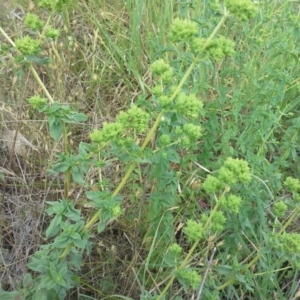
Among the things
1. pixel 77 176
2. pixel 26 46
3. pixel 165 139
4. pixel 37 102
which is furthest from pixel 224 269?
pixel 26 46

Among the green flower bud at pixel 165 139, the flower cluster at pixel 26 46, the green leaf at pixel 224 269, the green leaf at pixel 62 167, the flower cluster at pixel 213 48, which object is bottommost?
the green leaf at pixel 224 269

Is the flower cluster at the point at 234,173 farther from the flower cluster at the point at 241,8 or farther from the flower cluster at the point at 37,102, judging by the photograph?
the flower cluster at the point at 37,102

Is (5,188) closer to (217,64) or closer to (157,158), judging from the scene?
(157,158)

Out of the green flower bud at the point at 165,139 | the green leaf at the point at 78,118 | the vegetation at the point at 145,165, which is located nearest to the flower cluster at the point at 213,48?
the vegetation at the point at 145,165

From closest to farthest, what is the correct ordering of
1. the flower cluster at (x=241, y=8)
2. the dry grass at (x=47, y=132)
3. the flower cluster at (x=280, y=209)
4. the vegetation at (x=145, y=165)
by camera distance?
1. the flower cluster at (x=241, y=8)
2. the vegetation at (x=145, y=165)
3. the flower cluster at (x=280, y=209)
4. the dry grass at (x=47, y=132)

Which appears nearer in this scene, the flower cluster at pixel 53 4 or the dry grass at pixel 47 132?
the flower cluster at pixel 53 4

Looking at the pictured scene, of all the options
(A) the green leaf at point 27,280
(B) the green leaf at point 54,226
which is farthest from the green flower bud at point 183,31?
(A) the green leaf at point 27,280

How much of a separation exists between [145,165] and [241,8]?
103 cm

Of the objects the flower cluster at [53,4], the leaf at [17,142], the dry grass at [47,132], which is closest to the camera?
the flower cluster at [53,4]

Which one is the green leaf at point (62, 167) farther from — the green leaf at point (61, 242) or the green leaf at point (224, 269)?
the green leaf at point (224, 269)

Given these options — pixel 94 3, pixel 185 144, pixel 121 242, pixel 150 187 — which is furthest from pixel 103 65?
pixel 185 144

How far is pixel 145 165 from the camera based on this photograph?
2.32 m

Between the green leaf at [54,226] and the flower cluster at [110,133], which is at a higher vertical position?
the flower cluster at [110,133]

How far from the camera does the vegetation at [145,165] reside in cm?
158
